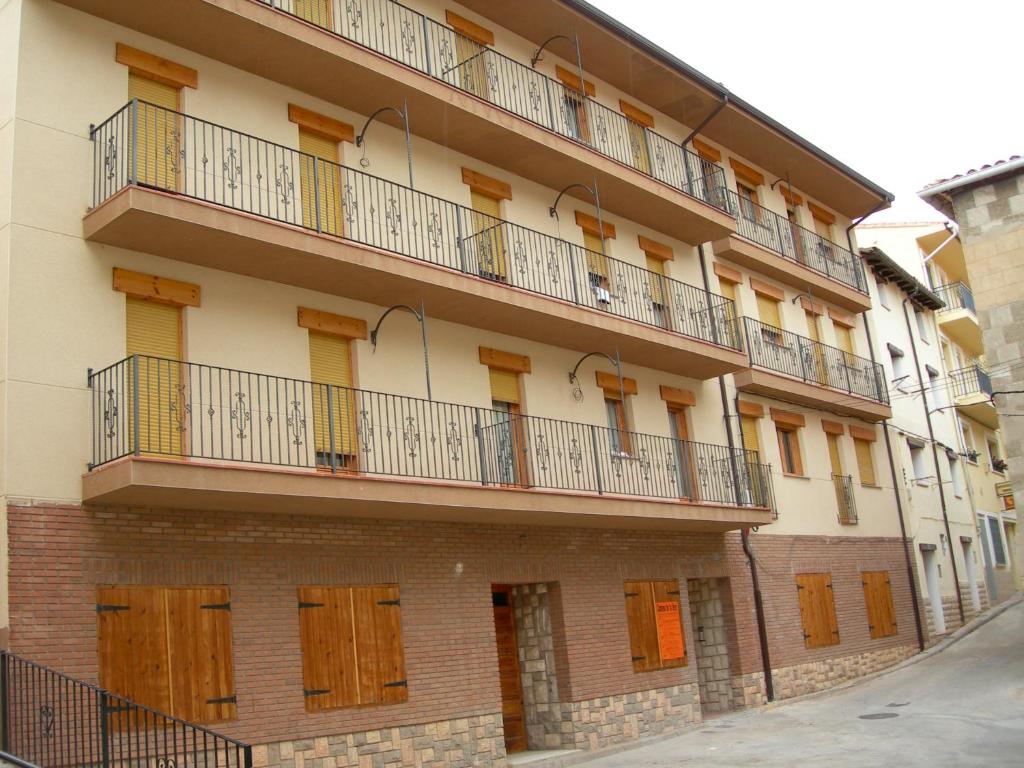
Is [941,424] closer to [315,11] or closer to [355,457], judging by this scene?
[355,457]

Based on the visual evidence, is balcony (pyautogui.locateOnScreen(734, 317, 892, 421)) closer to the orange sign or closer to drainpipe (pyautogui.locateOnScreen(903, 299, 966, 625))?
drainpipe (pyautogui.locateOnScreen(903, 299, 966, 625))

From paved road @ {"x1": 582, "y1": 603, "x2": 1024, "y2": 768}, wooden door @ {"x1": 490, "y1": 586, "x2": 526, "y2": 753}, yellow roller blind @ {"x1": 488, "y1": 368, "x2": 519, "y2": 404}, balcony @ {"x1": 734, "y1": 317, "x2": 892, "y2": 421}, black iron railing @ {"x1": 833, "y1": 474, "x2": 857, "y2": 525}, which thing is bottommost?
paved road @ {"x1": 582, "y1": 603, "x2": 1024, "y2": 768}

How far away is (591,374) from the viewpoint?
17.9 metres

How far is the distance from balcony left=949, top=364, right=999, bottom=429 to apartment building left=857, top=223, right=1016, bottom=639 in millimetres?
43

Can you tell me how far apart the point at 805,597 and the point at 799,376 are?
15.7 feet

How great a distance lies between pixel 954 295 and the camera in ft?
113

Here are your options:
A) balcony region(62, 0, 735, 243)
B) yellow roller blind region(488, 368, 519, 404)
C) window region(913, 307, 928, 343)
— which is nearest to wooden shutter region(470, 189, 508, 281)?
Answer: balcony region(62, 0, 735, 243)

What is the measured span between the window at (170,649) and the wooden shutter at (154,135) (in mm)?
4499

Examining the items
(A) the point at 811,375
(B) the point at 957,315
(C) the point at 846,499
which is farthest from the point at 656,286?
(B) the point at 957,315

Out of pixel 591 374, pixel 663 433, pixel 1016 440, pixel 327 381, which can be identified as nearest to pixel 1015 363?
pixel 1016 440

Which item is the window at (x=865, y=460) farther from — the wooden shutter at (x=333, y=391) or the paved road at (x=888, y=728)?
the wooden shutter at (x=333, y=391)

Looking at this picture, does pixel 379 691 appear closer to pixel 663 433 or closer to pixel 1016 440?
pixel 663 433

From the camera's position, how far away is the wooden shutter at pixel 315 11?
47.6ft

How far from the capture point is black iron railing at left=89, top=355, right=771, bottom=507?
1108 cm
